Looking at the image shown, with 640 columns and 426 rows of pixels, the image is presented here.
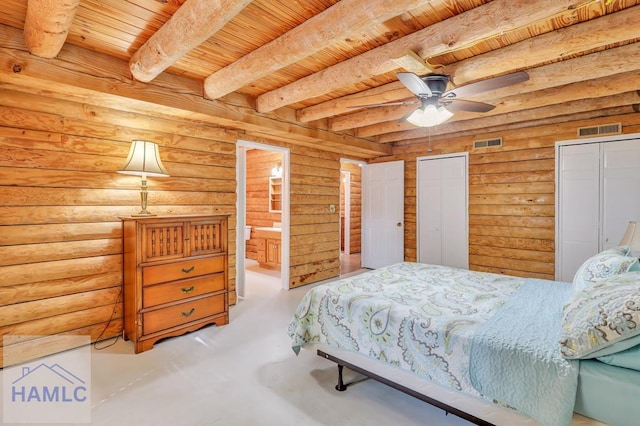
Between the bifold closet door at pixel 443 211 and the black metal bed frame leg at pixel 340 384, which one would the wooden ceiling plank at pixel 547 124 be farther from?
the black metal bed frame leg at pixel 340 384

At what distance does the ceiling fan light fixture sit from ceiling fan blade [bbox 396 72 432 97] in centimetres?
15

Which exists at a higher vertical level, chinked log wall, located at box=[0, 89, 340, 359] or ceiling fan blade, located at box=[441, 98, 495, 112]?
ceiling fan blade, located at box=[441, 98, 495, 112]

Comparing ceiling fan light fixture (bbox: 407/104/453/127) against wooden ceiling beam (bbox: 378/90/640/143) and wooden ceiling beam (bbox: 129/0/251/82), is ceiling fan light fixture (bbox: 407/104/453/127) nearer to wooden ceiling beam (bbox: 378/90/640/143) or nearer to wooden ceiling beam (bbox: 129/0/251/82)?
wooden ceiling beam (bbox: 129/0/251/82)

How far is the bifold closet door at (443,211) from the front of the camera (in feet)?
15.6

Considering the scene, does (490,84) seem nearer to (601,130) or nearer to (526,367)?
(526,367)

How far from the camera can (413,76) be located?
194 cm

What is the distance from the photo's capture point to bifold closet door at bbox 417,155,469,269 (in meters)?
4.75

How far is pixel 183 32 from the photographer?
1.86m

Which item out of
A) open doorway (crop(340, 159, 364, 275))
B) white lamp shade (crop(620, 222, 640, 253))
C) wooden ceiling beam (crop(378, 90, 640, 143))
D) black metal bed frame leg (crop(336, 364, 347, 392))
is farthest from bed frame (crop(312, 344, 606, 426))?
open doorway (crop(340, 159, 364, 275))

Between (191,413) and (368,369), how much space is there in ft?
3.71

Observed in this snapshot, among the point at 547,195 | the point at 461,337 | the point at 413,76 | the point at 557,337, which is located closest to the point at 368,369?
the point at 461,337

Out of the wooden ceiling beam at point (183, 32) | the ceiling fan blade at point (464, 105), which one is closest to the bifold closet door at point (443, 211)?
the ceiling fan blade at point (464, 105)

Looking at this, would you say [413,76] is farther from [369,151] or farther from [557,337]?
[369,151]

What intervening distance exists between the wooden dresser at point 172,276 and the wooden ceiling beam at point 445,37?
1750 mm
